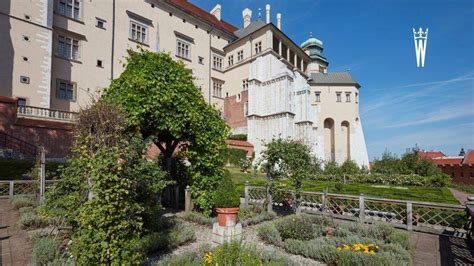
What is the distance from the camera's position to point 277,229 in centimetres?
745

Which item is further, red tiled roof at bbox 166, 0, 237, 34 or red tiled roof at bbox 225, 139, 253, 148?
red tiled roof at bbox 166, 0, 237, 34

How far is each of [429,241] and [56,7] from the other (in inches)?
1128

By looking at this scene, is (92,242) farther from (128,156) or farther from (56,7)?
(56,7)

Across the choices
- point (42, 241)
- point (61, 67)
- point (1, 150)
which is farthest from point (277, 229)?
point (61, 67)

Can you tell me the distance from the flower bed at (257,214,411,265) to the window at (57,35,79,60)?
23.3 m

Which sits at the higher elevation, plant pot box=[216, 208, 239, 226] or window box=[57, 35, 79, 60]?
window box=[57, 35, 79, 60]

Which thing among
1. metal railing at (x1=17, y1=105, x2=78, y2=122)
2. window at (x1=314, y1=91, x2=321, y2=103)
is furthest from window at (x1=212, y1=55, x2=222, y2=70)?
metal railing at (x1=17, y1=105, x2=78, y2=122)

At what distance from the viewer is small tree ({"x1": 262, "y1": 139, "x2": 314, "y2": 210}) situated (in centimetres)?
1010

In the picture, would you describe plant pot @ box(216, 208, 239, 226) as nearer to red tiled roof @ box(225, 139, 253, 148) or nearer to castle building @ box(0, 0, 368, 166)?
castle building @ box(0, 0, 368, 166)

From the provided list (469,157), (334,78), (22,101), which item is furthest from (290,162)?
(469,157)

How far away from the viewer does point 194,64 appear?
32875 millimetres

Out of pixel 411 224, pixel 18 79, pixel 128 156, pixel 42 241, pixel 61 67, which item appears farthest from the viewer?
pixel 61 67

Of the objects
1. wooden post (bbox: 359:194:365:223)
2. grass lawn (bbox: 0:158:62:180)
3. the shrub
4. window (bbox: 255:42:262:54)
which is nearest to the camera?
the shrub

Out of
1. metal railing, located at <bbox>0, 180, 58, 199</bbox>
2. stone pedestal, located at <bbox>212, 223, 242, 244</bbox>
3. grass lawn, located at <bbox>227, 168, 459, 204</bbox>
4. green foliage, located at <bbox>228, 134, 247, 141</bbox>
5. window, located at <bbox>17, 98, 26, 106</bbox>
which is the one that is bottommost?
grass lawn, located at <bbox>227, 168, 459, 204</bbox>
